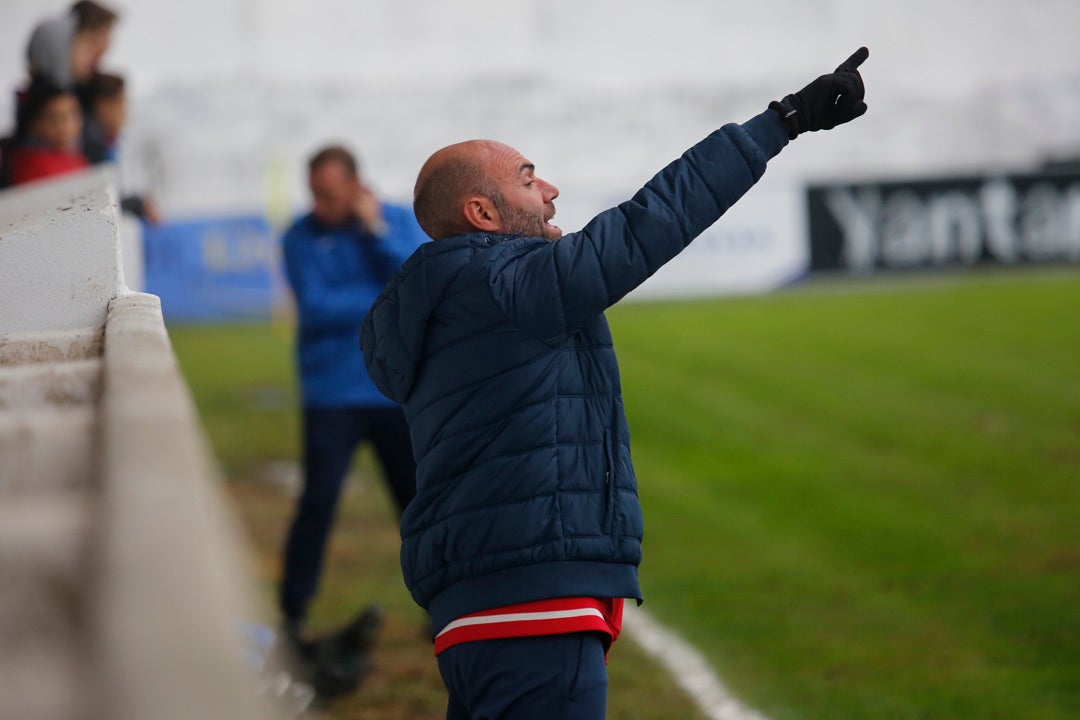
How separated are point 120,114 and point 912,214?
12.5m

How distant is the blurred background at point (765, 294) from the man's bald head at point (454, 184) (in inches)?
93.0

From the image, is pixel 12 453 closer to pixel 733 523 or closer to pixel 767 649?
pixel 767 649

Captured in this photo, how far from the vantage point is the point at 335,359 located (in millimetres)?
5098

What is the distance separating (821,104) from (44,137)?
167 inches

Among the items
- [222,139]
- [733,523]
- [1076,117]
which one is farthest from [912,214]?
[733,523]

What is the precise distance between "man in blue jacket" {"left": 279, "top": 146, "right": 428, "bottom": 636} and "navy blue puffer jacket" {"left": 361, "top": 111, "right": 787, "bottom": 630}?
8.48 feet

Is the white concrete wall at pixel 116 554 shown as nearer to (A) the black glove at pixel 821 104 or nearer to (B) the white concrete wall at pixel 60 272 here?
(B) the white concrete wall at pixel 60 272

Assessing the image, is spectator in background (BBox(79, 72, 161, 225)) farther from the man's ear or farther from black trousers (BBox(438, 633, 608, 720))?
black trousers (BBox(438, 633, 608, 720))

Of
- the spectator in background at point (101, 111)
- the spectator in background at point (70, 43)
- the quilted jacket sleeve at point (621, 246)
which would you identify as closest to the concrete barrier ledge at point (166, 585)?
the quilted jacket sleeve at point (621, 246)

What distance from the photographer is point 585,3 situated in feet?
68.1

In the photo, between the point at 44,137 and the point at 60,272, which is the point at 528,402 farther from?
the point at 44,137

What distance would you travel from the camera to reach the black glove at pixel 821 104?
2.48 metres

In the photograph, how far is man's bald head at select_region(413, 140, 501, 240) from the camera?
2.48 m

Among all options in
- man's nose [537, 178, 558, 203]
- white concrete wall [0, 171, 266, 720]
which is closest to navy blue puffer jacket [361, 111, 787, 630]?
man's nose [537, 178, 558, 203]
